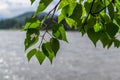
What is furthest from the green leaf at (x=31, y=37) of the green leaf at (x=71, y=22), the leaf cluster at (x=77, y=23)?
the green leaf at (x=71, y=22)

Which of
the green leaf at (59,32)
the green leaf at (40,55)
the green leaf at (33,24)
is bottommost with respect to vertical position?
the green leaf at (40,55)

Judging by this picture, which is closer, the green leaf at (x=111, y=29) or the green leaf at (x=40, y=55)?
the green leaf at (x=111, y=29)

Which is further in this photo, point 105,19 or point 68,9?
point 105,19

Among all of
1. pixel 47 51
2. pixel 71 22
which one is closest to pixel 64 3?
pixel 71 22

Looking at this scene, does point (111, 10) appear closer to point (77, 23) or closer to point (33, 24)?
point (77, 23)

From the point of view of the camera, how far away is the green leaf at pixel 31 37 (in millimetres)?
1170

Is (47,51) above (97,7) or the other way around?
the other way around

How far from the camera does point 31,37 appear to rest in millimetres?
1180

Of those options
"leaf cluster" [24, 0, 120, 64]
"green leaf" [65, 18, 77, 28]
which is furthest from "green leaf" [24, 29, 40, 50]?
"green leaf" [65, 18, 77, 28]

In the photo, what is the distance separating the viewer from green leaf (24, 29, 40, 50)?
1.17 meters

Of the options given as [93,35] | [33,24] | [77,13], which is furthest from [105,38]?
[33,24]

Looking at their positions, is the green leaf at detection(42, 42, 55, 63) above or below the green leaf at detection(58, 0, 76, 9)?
below

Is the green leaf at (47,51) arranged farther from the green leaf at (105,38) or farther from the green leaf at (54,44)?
the green leaf at (105,38)

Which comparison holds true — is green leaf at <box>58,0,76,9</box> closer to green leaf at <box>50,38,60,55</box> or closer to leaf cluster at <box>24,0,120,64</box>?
leaf cluster at <box>24,0,120,64</box>
